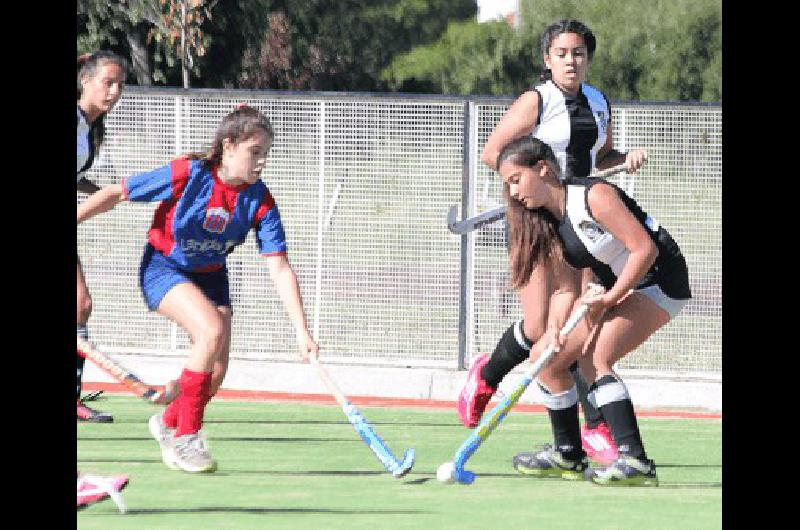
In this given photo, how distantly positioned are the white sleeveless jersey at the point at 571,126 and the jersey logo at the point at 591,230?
83 cm

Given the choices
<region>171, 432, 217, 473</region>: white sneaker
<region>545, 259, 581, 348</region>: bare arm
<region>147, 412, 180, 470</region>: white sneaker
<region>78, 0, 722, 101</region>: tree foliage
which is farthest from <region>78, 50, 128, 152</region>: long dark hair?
<region>78, 0, 722, 101</region>: tree foliage

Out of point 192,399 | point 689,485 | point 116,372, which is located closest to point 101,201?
point 116,372

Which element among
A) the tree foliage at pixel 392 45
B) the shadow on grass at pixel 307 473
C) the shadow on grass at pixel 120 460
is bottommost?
the shadow on grass at pixel 307 473

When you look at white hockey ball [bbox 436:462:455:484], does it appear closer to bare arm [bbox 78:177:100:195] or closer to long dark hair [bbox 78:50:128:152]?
long dark hair [bbox 78:50:128:152]

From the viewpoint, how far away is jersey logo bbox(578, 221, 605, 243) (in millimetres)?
7766

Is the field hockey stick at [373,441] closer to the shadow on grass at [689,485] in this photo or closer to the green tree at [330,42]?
the shadow on grass at [689,485]

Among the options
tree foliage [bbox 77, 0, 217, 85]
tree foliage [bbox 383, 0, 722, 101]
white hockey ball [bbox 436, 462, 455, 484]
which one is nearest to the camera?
white hockey ball [bbox 436, 462, 455, 484]

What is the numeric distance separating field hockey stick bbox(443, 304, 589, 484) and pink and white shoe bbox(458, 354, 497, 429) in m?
1.10

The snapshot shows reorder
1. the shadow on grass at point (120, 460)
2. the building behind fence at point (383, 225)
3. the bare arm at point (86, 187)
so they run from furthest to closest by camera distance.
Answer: the building behind fence at point (383, 225)
the bare arm at point (86, 187)
the shadow on grass at point (120, 460)

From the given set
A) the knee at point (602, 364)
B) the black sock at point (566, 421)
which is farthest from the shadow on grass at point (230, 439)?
the knee at point (602, 364)

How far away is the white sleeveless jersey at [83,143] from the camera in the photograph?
916 centimetres

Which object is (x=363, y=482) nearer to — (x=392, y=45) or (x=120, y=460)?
(x=120, y=460)
